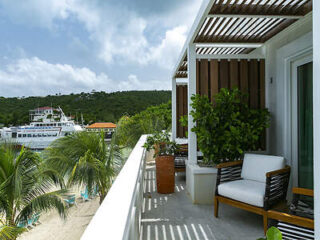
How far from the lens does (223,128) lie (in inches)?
142

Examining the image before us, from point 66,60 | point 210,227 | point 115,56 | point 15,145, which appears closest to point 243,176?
point 210,227

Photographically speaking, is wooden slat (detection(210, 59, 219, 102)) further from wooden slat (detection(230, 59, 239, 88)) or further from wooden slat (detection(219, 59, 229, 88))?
wooden slat (detection(230, 59, 239, 88))

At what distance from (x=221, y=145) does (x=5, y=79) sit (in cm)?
7903

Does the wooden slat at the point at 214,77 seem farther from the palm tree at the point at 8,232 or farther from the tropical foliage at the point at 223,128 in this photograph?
the palm tree at the point at 8,232

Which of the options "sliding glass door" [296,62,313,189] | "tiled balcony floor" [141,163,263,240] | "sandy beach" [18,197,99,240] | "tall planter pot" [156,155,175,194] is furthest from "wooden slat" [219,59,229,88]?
"sandy beach" [18,197,99,240]

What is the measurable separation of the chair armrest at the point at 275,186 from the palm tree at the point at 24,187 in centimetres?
513

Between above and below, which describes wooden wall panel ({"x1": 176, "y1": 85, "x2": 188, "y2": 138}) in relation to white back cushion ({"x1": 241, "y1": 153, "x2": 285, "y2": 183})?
above

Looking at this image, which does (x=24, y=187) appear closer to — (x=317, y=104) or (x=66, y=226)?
(x=66, y=226)

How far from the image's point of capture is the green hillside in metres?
23.7

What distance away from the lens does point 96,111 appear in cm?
2675

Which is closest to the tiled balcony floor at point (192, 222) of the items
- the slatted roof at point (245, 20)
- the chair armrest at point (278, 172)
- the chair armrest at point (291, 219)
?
the chair armrest at point (291, 219)

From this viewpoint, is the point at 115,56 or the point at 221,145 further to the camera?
the point at 115,56

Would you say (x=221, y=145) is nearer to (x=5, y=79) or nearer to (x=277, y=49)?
(x=277, y=49)

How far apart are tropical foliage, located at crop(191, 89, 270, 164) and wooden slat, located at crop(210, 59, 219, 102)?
31 centimetres
